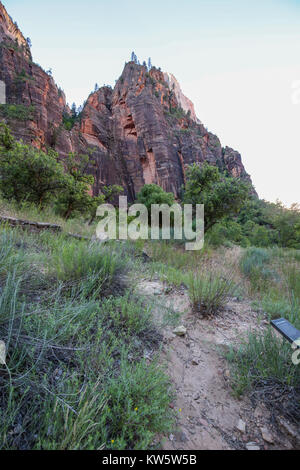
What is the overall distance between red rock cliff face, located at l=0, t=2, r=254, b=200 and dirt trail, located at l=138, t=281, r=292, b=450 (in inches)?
A: 979

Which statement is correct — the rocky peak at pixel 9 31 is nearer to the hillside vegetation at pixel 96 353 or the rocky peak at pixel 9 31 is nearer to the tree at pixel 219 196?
the tree at pixel 219 196

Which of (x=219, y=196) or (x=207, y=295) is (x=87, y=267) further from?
(x=219, y=196)

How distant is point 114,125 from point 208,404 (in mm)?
41261

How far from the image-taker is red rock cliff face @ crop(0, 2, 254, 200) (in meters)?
23.4

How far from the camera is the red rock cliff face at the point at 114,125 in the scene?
23.4 meters

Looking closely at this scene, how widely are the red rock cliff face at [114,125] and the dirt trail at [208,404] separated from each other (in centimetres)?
2488

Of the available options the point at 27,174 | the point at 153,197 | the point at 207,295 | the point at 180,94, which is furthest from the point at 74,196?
the point at 180,94

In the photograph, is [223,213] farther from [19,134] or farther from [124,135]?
[124,135]

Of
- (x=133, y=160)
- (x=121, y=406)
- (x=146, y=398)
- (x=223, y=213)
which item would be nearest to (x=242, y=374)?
(x=146, y=398)

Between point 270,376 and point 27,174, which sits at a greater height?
point 27,174

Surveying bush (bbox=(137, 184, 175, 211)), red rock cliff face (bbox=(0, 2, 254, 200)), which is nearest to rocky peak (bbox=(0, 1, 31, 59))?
red rock cliff face (bbox=(0, 2, 254, 200))

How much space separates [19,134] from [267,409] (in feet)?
86.0

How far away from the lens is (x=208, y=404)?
3.83 feet
